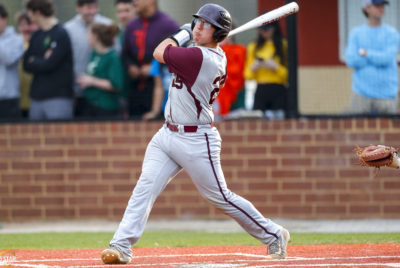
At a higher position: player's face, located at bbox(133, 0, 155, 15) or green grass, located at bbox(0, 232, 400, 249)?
player's face, located at bbox(133, 0, 155, 15)

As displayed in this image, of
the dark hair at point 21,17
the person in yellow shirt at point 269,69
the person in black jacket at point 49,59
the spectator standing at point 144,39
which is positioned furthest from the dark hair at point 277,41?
the dark hair at point 21,17

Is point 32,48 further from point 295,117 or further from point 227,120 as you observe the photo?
point 295,117

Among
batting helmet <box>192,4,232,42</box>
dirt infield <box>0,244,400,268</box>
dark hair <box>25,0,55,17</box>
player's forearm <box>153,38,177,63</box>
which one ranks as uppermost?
dark hair <box>25,0,55,17</box>

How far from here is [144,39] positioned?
10875 millimetres

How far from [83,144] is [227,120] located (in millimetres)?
1991

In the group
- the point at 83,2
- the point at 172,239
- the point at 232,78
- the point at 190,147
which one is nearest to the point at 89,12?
the point at 83,2

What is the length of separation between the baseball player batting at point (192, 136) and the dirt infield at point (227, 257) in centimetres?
33

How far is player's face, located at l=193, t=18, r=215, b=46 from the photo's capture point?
6484 millimetres

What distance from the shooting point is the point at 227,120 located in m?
11.1

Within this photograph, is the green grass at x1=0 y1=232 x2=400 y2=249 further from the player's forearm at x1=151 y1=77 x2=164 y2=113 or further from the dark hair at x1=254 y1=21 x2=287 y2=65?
the dark hair at x1=254 y1=21 x2=287 y2=65

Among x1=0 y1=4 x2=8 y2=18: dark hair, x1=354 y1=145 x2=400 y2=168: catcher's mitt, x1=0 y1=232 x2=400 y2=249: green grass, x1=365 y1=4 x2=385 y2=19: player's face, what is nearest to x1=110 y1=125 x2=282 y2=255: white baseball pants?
x1=354 y1=145 x2=400 y2=168: catcher's mitt

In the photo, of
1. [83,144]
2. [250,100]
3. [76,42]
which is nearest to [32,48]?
[76,42]

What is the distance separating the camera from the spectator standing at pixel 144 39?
427 inches

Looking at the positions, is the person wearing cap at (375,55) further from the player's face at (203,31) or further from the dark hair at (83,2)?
the player's face at (203,31)
